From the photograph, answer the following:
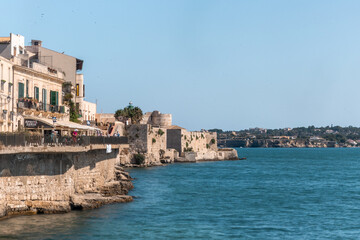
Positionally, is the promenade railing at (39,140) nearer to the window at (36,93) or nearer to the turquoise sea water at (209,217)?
the turquoise sea water at (209,217)

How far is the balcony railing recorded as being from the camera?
31.8 metres

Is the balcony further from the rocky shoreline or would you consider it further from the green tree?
the green tree

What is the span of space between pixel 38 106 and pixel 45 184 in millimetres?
9574

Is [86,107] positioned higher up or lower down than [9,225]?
higher up

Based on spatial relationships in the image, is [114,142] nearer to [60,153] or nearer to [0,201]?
[60,153]

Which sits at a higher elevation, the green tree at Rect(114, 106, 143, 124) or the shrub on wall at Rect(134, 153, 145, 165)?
the green tree at Rect(114, 106, 143, 124)

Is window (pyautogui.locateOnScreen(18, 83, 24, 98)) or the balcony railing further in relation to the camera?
window (pyautogui.locateOnScreen(18, 83, 24, 98))

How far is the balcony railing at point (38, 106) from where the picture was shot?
1252 inches

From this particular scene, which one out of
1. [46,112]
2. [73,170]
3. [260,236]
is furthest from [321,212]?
[46,112]

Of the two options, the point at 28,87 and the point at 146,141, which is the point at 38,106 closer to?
the point at 28,87

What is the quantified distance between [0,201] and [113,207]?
23.3 ft

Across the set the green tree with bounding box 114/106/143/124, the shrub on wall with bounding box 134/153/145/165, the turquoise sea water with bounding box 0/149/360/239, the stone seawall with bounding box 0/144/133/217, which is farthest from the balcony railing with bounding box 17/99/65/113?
the green tree with bounding box 114/106/143/124

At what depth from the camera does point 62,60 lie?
46.0 meters

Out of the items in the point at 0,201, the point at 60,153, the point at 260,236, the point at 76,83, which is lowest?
the point at 260,236
